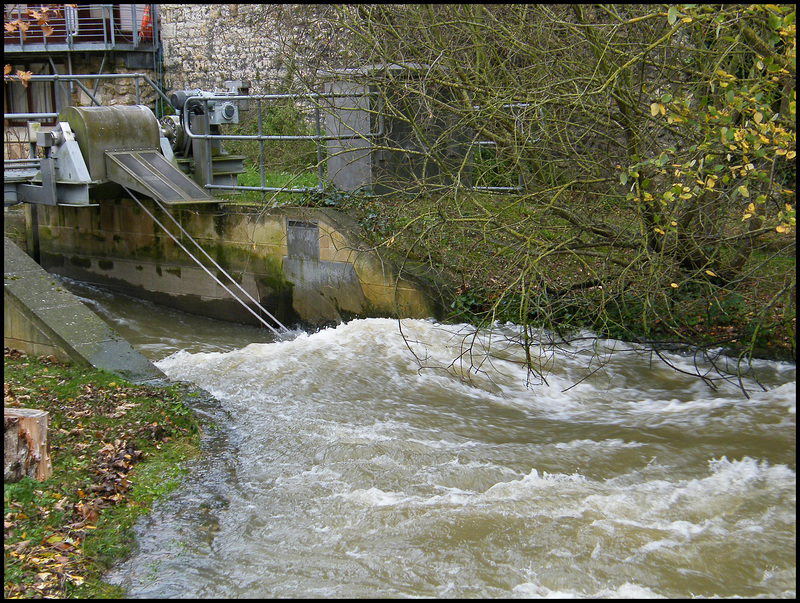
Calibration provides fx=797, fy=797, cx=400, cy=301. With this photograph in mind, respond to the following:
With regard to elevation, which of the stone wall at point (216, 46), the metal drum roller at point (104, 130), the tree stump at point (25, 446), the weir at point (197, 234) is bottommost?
the tree stump at point (25, 446)

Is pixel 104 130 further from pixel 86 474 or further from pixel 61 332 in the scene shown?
pixel 86 474

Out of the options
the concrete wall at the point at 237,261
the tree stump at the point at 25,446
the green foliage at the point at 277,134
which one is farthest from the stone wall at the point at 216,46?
the tree stump at the point at 25,446

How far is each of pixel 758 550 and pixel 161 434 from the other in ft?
13.8

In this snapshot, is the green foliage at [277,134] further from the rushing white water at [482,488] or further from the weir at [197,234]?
the rushing white water at [482,488]

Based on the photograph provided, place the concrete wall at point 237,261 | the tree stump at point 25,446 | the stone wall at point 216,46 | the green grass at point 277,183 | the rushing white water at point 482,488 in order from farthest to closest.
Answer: the stone wall at point 216,46 → the green grass at point 277,183 → the concrete wall at point 237,261 → the tree stump at point 25,446 → the rushing white water at point 482,488

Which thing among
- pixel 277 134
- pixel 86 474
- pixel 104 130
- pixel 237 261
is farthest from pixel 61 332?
pixel 277 134

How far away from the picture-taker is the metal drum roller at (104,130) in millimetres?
10773

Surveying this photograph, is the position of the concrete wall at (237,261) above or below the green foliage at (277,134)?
below

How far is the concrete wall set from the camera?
1009 centimetres

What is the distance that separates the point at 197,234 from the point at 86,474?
6978 mm

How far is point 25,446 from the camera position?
193 inches

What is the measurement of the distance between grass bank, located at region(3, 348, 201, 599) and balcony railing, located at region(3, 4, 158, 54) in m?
16.1

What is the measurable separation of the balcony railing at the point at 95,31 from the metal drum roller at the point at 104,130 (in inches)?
447

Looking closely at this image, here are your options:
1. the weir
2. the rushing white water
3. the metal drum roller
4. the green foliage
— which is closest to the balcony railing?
the green foliage
